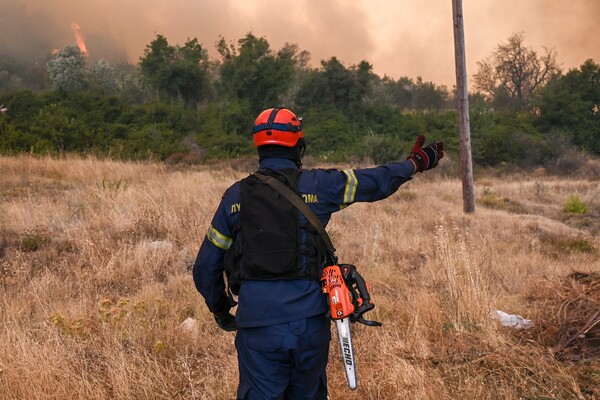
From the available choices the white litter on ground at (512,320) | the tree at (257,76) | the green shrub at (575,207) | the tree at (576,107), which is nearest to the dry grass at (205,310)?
the white litter on ground at (512,320)

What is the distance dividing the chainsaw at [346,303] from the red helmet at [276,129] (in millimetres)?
713

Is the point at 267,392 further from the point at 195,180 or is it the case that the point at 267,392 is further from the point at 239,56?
the point at 239,56

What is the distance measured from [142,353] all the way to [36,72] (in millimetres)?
76996

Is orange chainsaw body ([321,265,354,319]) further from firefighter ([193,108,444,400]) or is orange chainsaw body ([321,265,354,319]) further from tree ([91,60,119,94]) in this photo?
tree ([91,60,119,94])

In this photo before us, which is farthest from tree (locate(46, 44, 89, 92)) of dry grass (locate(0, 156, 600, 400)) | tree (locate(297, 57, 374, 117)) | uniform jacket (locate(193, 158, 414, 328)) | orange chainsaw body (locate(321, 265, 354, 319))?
orange chainsaw body (locate(321, 265, 354, 319))

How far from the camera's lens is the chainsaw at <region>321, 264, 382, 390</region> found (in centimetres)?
247

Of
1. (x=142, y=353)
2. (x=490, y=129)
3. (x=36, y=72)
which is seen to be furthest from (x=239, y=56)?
(x=36, y=72)

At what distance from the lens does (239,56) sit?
103 feet

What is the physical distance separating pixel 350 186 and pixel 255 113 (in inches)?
1140

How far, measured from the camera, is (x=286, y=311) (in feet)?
8.23

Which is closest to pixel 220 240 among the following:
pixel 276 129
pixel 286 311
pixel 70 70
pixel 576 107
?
pixel 286 311

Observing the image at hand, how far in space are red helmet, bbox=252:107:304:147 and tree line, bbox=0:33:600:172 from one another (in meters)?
18.8

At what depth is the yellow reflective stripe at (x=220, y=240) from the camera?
273 centimetres

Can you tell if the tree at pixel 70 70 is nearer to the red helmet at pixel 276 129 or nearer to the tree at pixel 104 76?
the tree at pixel 104 76
